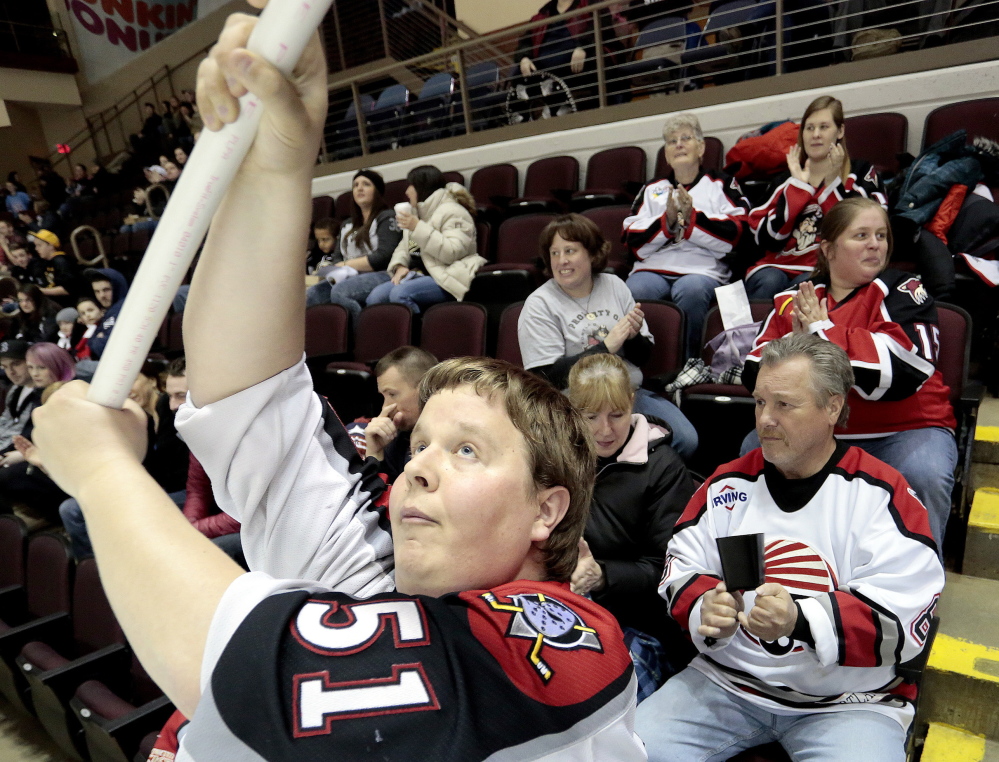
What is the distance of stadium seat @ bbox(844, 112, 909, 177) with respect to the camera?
145 inches

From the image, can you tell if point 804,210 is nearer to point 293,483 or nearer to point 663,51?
point 663,51

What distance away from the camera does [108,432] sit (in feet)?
1.63

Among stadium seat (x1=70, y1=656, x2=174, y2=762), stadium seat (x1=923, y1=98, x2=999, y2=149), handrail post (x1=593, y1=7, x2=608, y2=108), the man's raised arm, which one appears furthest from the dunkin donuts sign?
the man's raised arm

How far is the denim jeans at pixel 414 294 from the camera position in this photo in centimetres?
384

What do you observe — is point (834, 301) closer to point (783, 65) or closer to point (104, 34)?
point (783, 65)

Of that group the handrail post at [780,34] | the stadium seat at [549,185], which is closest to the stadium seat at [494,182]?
the stadium seat at [549,185]

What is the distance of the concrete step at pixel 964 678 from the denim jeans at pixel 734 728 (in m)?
0.39

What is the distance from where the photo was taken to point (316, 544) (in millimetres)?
707

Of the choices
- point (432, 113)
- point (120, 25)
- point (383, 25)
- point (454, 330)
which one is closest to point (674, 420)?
point (454, 330)

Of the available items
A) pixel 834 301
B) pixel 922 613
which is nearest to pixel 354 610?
pixel 922 613

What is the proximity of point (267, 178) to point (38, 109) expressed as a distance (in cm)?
1646

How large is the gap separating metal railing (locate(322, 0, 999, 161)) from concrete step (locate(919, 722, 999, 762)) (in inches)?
131

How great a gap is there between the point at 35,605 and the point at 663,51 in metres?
5.05

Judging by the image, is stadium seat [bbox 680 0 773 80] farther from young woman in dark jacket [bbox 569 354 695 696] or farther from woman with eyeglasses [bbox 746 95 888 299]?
young woman in dark jacket [bbox 569 354 695 696]
